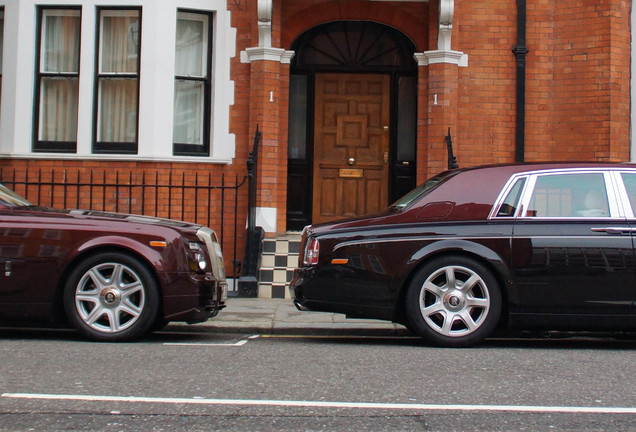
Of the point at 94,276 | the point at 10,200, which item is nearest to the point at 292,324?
the point at 94,276

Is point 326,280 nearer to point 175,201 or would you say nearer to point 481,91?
point 175,201

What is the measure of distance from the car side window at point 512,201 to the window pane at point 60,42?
7619 mm

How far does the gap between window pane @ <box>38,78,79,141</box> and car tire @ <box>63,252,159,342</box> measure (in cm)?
596

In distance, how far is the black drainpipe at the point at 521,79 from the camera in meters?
12.7

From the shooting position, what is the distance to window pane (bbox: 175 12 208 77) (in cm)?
1277

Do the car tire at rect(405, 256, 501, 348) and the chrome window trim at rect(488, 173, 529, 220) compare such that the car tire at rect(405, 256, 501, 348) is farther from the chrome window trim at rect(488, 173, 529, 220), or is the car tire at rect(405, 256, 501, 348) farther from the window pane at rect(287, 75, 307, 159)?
the window pane at rect(287, 75, 307, 159)

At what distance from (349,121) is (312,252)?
581cm

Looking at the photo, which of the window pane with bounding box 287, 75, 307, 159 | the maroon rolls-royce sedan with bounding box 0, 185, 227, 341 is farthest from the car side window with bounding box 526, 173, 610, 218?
the window pane with bounding box 287, 75, 307, 159

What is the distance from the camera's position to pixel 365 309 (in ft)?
24.0

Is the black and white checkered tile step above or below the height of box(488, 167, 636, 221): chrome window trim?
below

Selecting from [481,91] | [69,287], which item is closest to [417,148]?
[481,91]

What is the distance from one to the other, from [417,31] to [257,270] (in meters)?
4.34

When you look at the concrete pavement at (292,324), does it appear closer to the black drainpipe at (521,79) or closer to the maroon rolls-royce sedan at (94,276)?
the maroon rolls-royce sedan at (94,276)

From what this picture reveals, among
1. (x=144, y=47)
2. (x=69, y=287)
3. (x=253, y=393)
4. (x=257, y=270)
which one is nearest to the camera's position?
(x=253, y=393)
